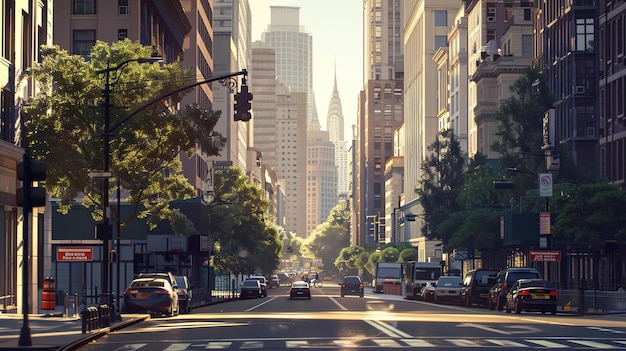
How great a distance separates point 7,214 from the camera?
157ft

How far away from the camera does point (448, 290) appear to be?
68.1 metres

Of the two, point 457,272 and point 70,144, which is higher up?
point 70,144

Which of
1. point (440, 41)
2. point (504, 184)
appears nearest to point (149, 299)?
point (504, 184)

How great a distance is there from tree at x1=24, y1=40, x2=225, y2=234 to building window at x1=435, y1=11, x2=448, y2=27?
5359 inches

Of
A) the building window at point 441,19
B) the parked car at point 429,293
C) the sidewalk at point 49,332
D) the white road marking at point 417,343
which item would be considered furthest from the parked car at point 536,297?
the building window at point 441,19

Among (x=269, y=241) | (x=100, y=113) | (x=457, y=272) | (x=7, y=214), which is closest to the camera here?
(x=7, y=214)

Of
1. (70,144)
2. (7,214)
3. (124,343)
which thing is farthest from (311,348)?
(70,144)

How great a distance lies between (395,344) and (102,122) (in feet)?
97.9

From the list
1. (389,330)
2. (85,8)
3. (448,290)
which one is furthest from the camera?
(85,8)

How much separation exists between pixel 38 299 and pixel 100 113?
8873 mm

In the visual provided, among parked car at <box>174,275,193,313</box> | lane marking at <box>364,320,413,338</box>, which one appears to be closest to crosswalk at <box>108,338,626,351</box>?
lane marking at <box>364,320,413,338</box>

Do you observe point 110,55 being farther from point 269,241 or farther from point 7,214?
point 269,241

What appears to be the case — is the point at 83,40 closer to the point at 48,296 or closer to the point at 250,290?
the point at 250,290

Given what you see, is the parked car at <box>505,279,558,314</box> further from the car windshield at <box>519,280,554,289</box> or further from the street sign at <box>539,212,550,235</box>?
the street sign at <box>539,212,550,235</box>
